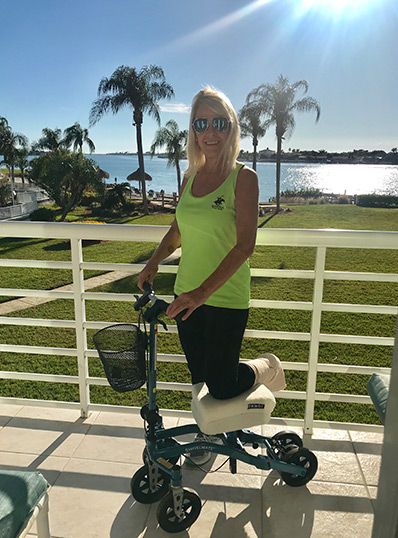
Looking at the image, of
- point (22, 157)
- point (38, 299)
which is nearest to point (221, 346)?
point (38, 299)

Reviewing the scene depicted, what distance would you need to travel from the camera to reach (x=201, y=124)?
1.88 m

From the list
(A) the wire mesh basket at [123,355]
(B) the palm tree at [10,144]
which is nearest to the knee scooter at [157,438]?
(A) the wire mesh basket at [123,355]

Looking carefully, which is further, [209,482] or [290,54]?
[290,54]

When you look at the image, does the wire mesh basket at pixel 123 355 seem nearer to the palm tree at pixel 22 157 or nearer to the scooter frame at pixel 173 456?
the scooter frame at pixel 173 456

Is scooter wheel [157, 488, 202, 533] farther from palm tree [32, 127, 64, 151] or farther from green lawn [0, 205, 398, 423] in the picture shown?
palm tree [32, 127, 64, 151]

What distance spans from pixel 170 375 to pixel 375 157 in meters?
50.9

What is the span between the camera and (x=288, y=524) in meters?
1.98

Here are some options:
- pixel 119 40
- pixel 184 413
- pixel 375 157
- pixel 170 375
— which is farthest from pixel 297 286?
pixel 119 40

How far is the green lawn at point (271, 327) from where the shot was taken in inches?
173

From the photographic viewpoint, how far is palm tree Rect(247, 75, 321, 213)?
2706 centimetres

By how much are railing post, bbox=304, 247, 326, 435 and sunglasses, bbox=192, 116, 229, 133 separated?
907mm

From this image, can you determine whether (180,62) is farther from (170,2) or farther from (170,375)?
(170,375)

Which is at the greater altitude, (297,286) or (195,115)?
(195,115)

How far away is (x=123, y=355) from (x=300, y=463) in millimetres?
1038
